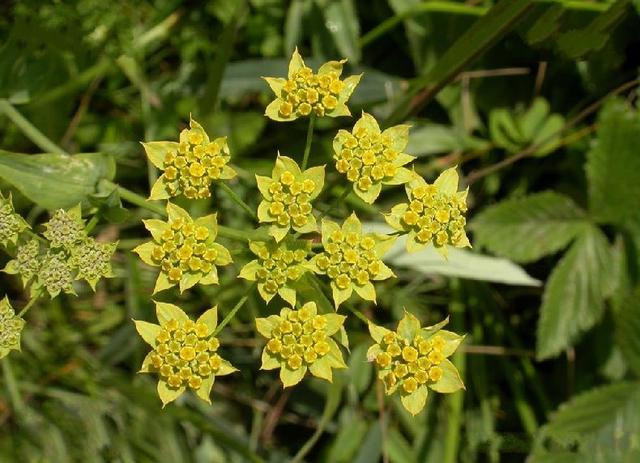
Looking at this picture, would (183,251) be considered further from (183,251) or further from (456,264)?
(456,264)

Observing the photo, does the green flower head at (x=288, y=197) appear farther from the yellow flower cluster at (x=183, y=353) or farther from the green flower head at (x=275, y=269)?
the yellow flower cluster at (x=183, y=353)

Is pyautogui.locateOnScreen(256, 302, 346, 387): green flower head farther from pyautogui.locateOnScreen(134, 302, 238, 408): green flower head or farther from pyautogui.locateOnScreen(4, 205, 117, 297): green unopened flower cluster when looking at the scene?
pyautogui.locateOnScreen(4, 205, 117, 297): green unopened flower cluster

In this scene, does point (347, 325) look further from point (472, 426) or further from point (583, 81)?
point (583, 81)

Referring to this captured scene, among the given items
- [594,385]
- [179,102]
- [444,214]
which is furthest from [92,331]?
[594,385]

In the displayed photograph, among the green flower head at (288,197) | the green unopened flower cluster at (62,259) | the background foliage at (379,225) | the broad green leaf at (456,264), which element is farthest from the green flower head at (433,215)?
the broad green leaf at (456,264)

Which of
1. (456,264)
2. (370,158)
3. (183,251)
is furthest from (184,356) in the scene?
(456,264)

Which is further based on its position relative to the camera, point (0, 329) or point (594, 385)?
point (594, 385)

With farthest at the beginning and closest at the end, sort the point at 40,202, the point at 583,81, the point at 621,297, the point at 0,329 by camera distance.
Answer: the point at 583,81 → the point at 621,297 → the point at 40,202 → the point at 0,329
